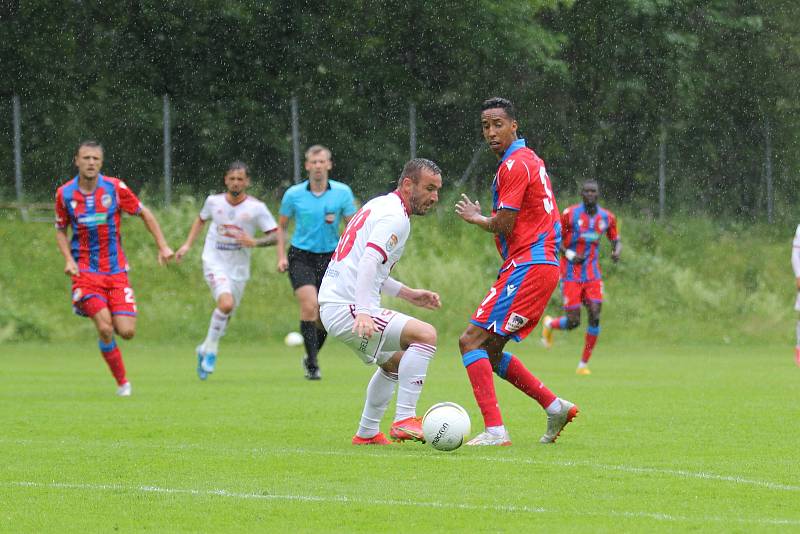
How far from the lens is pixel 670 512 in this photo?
6398 mm

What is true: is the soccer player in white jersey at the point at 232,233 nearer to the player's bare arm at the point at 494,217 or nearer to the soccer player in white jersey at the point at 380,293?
the soccer player in white jersey at the point at 380,293

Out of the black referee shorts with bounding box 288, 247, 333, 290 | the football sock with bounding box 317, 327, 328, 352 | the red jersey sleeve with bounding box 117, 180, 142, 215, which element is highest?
the red jersey sleeve with bounding box 117, 180, 142, 215

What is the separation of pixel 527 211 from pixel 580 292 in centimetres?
962

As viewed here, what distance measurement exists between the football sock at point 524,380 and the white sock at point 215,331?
7.14m

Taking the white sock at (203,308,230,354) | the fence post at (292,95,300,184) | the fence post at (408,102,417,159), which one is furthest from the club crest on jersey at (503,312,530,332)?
the fence post at (408,102,417,159)

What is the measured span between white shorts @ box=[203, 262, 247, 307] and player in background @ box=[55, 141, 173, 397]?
326 cm

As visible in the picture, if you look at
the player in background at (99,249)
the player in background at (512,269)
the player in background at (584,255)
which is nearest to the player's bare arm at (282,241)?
the player in background at (99,249)

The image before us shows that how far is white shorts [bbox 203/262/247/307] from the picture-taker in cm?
1686

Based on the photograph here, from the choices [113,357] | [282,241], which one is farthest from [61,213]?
[282,241]

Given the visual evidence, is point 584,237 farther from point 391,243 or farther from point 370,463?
point 370,463

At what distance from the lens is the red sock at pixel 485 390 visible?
9.10 meters

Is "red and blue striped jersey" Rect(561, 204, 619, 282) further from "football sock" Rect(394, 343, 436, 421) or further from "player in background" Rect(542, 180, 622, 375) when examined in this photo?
"football sock" Rect(394, 343, 436, 421)

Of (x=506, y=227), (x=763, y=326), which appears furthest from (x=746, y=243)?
(x=506, y=227)

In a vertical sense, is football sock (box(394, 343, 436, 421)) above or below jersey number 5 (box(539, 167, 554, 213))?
below
